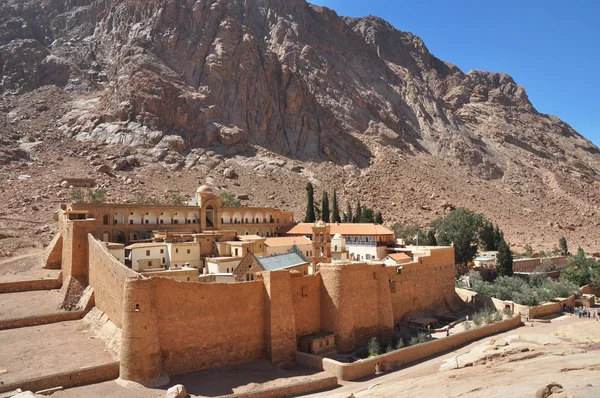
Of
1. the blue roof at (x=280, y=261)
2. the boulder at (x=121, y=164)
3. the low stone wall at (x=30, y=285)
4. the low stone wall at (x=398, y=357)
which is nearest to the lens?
the low stone wall at (x=398, y=357)

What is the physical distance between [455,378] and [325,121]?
60452 mm

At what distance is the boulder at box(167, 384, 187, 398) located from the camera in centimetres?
1398

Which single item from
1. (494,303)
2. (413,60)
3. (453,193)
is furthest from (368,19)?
(494,303)

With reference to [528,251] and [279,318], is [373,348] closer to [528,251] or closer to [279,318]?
[279,318]

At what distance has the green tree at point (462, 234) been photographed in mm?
37156

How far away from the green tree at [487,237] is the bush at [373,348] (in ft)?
78.2

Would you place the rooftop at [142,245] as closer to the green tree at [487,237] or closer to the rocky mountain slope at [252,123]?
the rocky mountain slope at [252,123]

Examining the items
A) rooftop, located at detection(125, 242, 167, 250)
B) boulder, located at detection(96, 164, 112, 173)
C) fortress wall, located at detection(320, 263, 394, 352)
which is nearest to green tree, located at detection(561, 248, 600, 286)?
fortress wall, located at detection(320, 263, 394, 352)

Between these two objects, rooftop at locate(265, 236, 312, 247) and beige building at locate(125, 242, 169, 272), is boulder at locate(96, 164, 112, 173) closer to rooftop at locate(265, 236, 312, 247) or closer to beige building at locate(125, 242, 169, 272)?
rooftop at locate(265, 236, 312, 247)

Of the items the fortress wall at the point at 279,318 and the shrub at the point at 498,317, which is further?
the shrub at the point at 498,317

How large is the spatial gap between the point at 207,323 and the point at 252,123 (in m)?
52.8

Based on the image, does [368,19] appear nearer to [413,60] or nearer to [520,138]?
[413,60]

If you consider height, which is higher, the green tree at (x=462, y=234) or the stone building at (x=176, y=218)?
the stone building at (x=176, y=218)

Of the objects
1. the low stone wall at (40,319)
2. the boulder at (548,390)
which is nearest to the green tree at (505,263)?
the boulder at (548,390)
